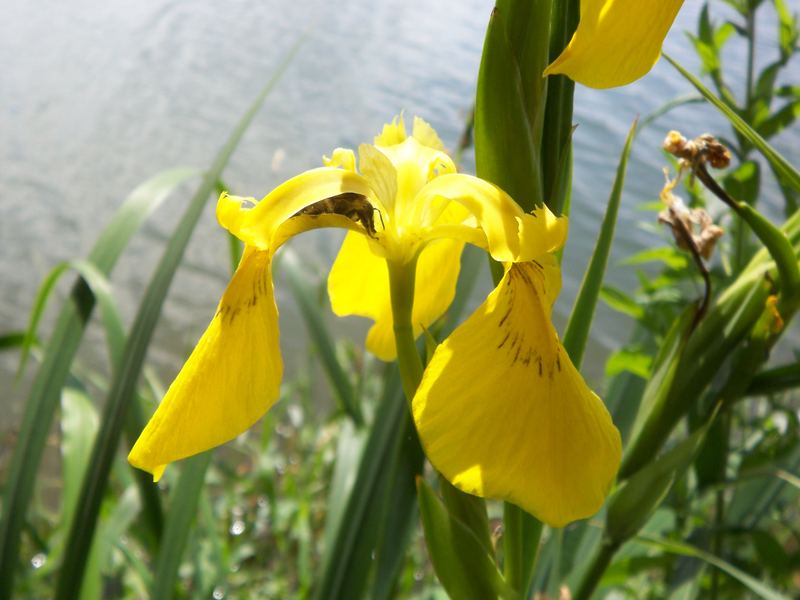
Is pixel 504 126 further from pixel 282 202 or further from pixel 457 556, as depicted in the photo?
pixel 457 556

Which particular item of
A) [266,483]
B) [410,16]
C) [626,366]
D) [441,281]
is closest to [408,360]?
[441,281]

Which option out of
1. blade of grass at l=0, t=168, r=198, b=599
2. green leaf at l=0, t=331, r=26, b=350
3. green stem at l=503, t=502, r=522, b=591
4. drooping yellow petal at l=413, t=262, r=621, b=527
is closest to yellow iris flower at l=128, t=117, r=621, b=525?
drooping yellow petal at l=413, t=262, r=621, b=527

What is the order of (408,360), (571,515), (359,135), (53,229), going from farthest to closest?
(359,135), (53,229), (408,360), (571,515)

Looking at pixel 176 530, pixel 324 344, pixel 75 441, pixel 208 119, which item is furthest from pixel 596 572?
pixel 208 119

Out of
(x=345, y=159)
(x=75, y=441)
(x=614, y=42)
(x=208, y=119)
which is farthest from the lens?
(x=208, y=119)

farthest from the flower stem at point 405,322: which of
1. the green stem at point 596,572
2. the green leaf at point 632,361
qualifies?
the green leaf at point 632,361

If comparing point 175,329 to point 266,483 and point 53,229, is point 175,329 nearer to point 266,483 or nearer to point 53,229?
point 53,229
